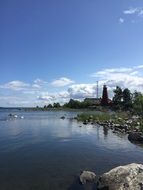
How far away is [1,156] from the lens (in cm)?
2562

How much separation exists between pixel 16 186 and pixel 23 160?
6816 millimetres

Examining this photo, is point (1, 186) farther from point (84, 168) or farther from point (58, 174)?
point (84, 168)

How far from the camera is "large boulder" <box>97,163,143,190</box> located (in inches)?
593

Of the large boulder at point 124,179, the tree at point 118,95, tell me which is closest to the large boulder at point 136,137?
the large boulder at point 124,179

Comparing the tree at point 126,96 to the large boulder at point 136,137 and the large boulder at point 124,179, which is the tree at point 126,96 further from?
the large boulder at point 124,179

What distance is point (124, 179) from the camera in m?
15.6

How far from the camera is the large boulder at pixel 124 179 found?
15.1m

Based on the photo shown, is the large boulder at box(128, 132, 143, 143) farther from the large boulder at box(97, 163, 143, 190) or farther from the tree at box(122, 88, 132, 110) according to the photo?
the tree at box(122, 88, 132, 110)

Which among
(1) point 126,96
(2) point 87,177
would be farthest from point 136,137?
(1) point 126,96

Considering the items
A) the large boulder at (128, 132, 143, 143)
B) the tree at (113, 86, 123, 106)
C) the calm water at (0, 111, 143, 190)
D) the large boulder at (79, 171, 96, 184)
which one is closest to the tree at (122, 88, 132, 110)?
the tree at (113, 86, 123, 106)

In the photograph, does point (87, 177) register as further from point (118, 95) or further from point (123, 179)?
point (118, 95)

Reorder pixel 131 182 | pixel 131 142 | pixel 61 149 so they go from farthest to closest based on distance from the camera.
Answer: pixel 131 142 → pixel 61 149 → pixel 131 182

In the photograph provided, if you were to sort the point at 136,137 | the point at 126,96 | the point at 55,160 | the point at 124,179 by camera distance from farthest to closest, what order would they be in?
the point at 126,96
the point at 136,137
the point at 55,160
the point at 124,179

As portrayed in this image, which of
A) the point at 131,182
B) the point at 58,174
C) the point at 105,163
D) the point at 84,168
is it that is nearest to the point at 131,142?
the point at 105,163
